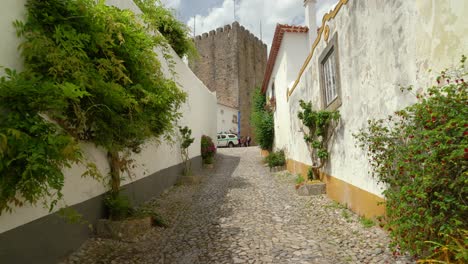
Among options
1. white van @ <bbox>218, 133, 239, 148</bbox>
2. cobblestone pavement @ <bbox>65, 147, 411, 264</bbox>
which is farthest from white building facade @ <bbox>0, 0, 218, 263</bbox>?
white van @ <bbox>218, 133, 239, 148</bbox>

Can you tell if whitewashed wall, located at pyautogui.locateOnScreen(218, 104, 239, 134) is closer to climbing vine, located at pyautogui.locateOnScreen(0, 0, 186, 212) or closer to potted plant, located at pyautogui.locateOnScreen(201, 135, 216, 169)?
potted plant, located at pyautogui.locateOnScreen(201, 135, 216, 169)

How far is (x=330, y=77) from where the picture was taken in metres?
5.82

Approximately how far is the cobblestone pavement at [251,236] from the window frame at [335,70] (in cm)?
186

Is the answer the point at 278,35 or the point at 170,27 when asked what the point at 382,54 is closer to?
the point at 170,27

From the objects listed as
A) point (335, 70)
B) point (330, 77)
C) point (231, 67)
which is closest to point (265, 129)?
point (330, 77)

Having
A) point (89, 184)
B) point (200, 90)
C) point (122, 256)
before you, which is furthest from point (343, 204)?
point (200, 90)

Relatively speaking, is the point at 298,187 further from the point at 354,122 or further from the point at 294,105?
the point at 294,105

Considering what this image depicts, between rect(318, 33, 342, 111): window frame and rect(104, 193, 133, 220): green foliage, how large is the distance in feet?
12.7

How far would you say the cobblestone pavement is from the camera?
3338mm

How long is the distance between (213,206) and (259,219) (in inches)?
51.4

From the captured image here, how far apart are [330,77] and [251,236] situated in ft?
11.5

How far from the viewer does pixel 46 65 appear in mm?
2822

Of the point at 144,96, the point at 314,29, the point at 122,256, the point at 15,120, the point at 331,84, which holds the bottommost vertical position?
the point at 122,256

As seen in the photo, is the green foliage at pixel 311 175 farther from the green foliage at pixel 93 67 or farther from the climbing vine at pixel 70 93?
the green foliage at pixel 93 67
